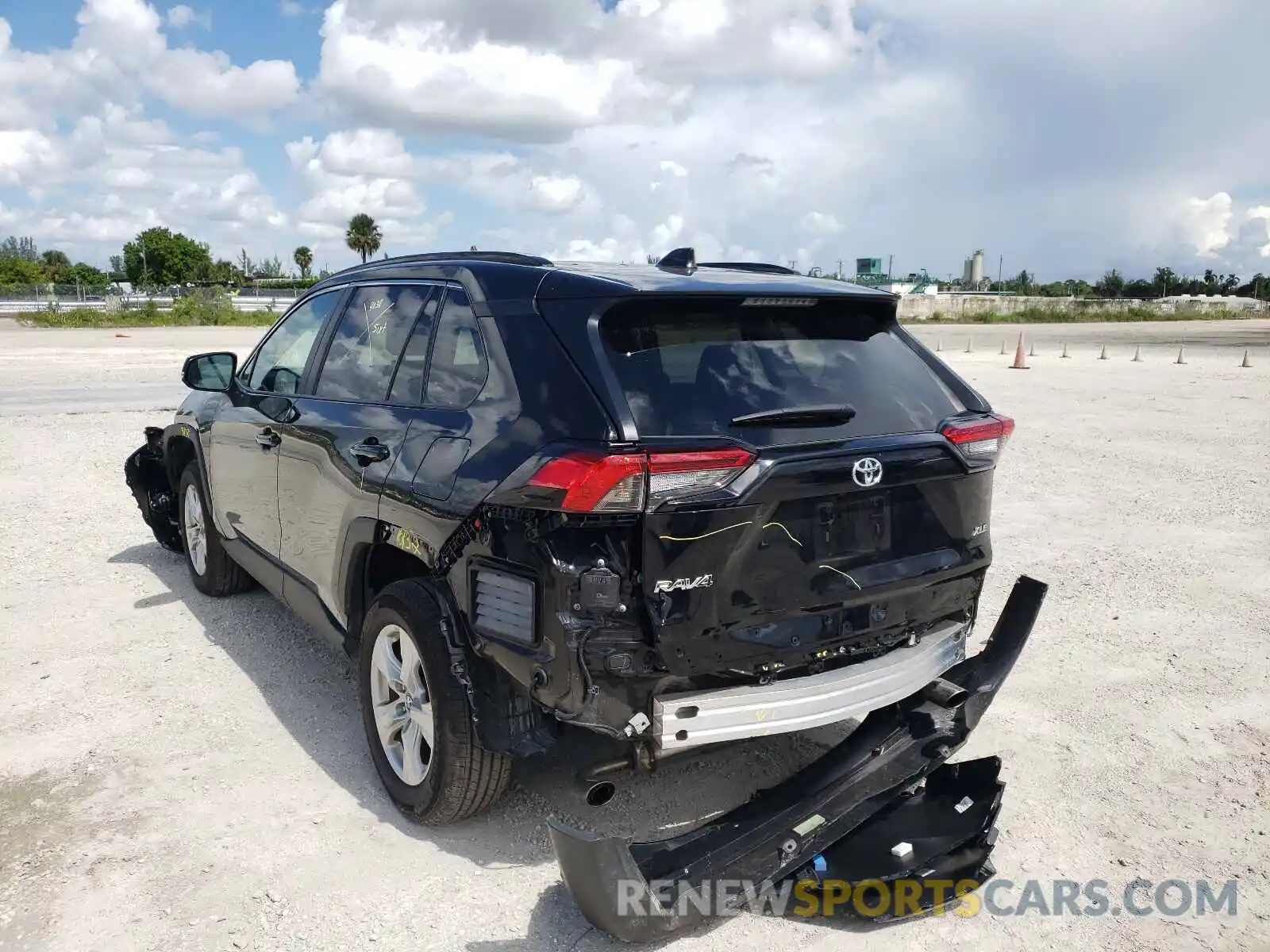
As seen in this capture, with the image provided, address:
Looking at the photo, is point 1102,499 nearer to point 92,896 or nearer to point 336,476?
point 336,476

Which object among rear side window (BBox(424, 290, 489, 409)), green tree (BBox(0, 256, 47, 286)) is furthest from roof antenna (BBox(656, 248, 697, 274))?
green tree (BBox(0, 256, 47, 286))

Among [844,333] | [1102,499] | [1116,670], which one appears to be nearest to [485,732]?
[844,333]

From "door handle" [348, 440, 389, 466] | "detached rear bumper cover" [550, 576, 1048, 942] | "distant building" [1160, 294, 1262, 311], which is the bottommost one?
"detached rear bumper cover" [550, 576, 1048, 942]

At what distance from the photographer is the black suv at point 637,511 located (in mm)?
2633

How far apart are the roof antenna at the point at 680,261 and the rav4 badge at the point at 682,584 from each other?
1.21 metres

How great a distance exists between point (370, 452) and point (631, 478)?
52.6 inches

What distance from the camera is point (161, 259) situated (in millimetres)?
111625

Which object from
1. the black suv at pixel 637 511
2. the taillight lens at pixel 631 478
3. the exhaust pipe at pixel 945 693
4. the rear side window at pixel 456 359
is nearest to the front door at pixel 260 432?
the black suv at pixel 637 511

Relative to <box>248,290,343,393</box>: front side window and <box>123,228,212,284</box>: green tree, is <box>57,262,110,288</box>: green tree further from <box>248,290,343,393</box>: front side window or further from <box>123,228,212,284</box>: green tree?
<box>248,290,343,393</box>: front side window

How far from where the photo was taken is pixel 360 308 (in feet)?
13.4

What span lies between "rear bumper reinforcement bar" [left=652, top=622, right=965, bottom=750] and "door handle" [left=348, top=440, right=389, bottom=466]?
1.40m

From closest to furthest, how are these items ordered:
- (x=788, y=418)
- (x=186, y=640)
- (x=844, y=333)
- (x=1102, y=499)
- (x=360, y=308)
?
1. (x=788, y=418)
2. (x=844, y=333)
3. (x=360, y=308)
4. (x=186, y=640)
5. (x=1102, y=499)

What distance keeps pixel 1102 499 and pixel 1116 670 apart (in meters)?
3.99

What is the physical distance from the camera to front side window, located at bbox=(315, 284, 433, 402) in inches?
144
